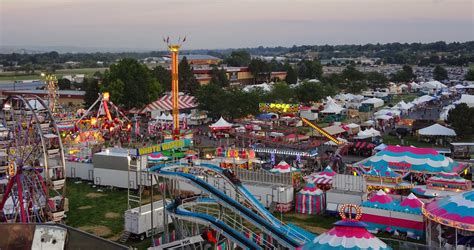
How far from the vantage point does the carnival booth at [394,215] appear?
17875mm

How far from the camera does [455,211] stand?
15.2 m

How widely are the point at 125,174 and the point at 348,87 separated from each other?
184 ft

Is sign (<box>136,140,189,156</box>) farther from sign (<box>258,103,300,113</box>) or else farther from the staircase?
sign (<box>258,103,300,113</box>)

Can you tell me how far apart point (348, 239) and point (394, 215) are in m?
7.23

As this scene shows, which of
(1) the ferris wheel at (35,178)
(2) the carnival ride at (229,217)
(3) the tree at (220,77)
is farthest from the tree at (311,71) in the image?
(2) the carnival ride at (229,217)

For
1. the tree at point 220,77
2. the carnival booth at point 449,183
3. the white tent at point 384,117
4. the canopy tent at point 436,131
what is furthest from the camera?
the tree at point 220,77

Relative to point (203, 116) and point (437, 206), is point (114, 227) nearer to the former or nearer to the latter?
point (437, 206)

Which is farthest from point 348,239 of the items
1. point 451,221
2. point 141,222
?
point 141,222

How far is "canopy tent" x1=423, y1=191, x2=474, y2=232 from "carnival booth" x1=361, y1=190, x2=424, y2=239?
157 cm

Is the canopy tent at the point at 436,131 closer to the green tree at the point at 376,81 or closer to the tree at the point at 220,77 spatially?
the tree at the point at 220,77

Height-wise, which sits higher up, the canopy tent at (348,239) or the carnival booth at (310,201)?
the canopy tent at (348,239)

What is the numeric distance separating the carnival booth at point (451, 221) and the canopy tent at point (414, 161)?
8.13 metres

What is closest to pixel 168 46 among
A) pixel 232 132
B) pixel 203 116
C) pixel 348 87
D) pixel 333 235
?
pixel 232 132

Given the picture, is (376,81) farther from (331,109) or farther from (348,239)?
(348,239)
